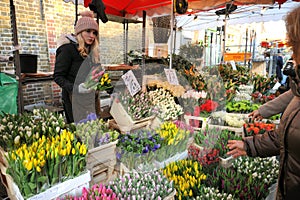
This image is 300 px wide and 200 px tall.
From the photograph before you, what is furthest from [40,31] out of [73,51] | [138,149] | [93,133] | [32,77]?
[138,149]

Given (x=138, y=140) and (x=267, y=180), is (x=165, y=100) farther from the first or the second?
(x=267, y=180)

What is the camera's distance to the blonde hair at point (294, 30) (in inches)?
35.3

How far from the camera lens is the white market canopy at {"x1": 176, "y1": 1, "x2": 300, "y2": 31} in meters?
4.92

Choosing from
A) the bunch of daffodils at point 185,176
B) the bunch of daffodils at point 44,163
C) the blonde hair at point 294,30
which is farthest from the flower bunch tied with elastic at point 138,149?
the blonde hair at point 294,30

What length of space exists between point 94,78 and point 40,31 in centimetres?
388

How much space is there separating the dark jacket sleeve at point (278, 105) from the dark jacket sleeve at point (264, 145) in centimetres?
82

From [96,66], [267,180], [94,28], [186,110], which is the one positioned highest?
[94,28]

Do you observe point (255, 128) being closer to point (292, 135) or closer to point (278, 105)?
point (278, 105)

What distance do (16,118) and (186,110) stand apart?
116 cm

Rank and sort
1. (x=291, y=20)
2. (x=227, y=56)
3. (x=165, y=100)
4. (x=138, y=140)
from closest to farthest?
(x=291, y=20), (x=138, y=140), (x=165, y=100), (x=227, y=56)

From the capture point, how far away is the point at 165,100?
5.48ft

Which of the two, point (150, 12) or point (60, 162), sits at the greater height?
point (150, 12)

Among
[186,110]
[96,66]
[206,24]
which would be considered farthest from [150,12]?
[96,66]

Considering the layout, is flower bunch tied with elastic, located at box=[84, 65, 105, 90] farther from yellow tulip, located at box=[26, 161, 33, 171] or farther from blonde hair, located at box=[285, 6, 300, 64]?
blonde hair, located at box=[285, 6, 300, 64]
